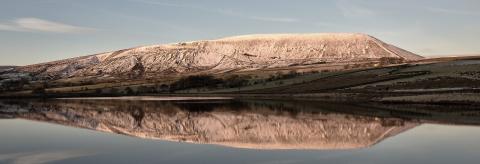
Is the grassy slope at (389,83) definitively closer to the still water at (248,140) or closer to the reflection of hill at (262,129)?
the reflection of hill at (262,129)

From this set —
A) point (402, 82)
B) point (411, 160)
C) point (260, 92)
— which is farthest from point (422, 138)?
point (260, 92)

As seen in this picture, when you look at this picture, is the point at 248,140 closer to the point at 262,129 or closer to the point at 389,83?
the point at 262,129

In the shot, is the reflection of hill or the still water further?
the reflection of hill

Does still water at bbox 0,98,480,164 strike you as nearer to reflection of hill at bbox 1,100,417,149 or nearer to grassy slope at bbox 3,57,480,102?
reflection of hill at bbox 1,100,417,149

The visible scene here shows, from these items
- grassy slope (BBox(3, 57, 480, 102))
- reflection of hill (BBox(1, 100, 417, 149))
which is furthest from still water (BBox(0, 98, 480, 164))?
grassy slope (BBox(3, 57, 480, 102))

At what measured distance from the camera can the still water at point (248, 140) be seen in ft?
122

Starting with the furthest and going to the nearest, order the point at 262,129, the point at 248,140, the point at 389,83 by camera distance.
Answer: the point at 389,83 → the point at 262,129 → the point at 248,140

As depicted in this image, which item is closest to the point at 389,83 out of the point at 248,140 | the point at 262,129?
the point at 262,129

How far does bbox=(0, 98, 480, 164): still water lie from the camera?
122 ft

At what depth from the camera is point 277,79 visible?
196375 mm

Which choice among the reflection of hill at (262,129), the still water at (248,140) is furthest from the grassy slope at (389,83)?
the still water at (248,140)

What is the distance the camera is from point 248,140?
49.4 m

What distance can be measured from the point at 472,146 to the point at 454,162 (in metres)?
9.35

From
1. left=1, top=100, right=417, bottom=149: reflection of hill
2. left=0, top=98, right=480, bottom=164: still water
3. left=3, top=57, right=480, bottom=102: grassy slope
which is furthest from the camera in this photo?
left=3, top=57, right=480, bottom=102: grassy slope
